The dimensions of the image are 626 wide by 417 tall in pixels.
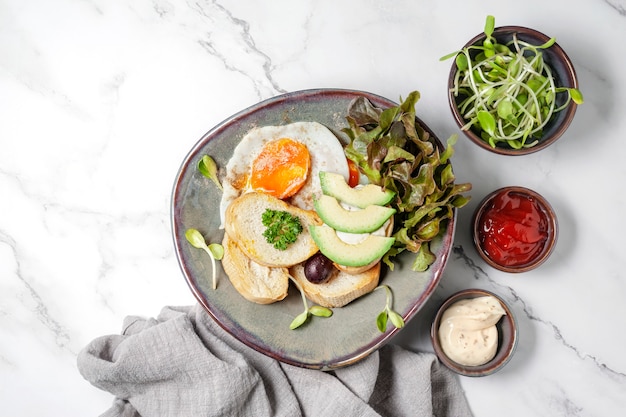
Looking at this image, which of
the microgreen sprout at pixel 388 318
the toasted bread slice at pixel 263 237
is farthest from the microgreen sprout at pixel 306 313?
the microgreen sprout at pixel 388 318

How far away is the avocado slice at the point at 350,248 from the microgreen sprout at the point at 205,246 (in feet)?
1.64

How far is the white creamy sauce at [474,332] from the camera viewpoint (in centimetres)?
288

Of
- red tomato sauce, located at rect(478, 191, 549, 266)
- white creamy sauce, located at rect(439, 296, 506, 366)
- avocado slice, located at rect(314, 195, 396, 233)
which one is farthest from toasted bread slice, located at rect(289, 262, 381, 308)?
red tomato sauce, located at rect(478, 191, 549, 266)

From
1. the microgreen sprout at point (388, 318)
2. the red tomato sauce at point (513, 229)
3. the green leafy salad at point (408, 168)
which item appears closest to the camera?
the green leafy salad at point (408, 168)

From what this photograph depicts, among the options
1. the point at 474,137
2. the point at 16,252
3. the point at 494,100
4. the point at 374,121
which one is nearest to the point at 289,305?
the point at 374,121

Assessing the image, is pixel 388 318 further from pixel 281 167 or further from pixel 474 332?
pixel 281 167

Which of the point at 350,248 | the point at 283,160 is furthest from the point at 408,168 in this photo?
the point at 283,160

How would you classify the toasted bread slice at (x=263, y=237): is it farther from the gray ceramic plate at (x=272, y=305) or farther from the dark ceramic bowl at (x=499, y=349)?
the dark ceramic bowl at (x=499, y=349)

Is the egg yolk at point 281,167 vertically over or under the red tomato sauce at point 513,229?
under

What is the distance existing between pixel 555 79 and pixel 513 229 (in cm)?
78

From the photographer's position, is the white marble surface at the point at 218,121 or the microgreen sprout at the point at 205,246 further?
the white marble surface at the point at 218,121

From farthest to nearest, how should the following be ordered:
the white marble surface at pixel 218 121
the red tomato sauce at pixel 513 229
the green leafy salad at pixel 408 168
→ the white marble surface at pixel 218 121
the red tomato sauce at pixel 513 229
the green leafy salad at pixel 408 168

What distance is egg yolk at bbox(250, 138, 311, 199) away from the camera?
2.79m

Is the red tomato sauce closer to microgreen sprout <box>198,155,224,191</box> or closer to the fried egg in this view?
the fried egg
